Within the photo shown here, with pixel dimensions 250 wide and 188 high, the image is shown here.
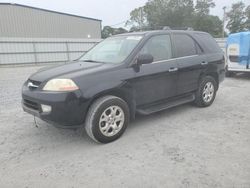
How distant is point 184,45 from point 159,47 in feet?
2.44

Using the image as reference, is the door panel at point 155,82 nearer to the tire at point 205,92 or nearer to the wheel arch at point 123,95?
the wheel arch at point 123,95

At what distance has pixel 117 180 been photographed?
265 centimetres

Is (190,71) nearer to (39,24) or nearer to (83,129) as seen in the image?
(83,129)

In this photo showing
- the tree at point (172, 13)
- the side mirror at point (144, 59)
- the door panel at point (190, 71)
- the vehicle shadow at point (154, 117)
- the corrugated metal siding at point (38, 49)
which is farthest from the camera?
the tree at point (172, 13)

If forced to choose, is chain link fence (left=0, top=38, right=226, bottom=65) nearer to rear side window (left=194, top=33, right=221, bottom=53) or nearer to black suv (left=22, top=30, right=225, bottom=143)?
rear side window (left=194, top=33, right=221, bottom=53)

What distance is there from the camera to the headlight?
10.5ft

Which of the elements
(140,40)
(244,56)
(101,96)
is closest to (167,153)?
(101,96)

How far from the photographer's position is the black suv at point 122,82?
10.7ft

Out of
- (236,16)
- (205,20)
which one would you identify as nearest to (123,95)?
(205,20)

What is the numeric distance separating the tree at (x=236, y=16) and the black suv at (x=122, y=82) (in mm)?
67208

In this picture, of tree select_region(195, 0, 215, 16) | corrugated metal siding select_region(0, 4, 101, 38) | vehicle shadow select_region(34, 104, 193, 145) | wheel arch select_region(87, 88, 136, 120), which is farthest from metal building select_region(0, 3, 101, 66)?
tree select_region(195, 0, 215, 16)

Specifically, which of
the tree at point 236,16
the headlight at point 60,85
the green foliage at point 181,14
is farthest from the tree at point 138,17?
the headlight at point 60,85

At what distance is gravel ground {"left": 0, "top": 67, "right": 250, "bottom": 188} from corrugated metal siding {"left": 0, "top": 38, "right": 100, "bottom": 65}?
45.5 feet

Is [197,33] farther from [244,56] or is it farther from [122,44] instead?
[244,56]
